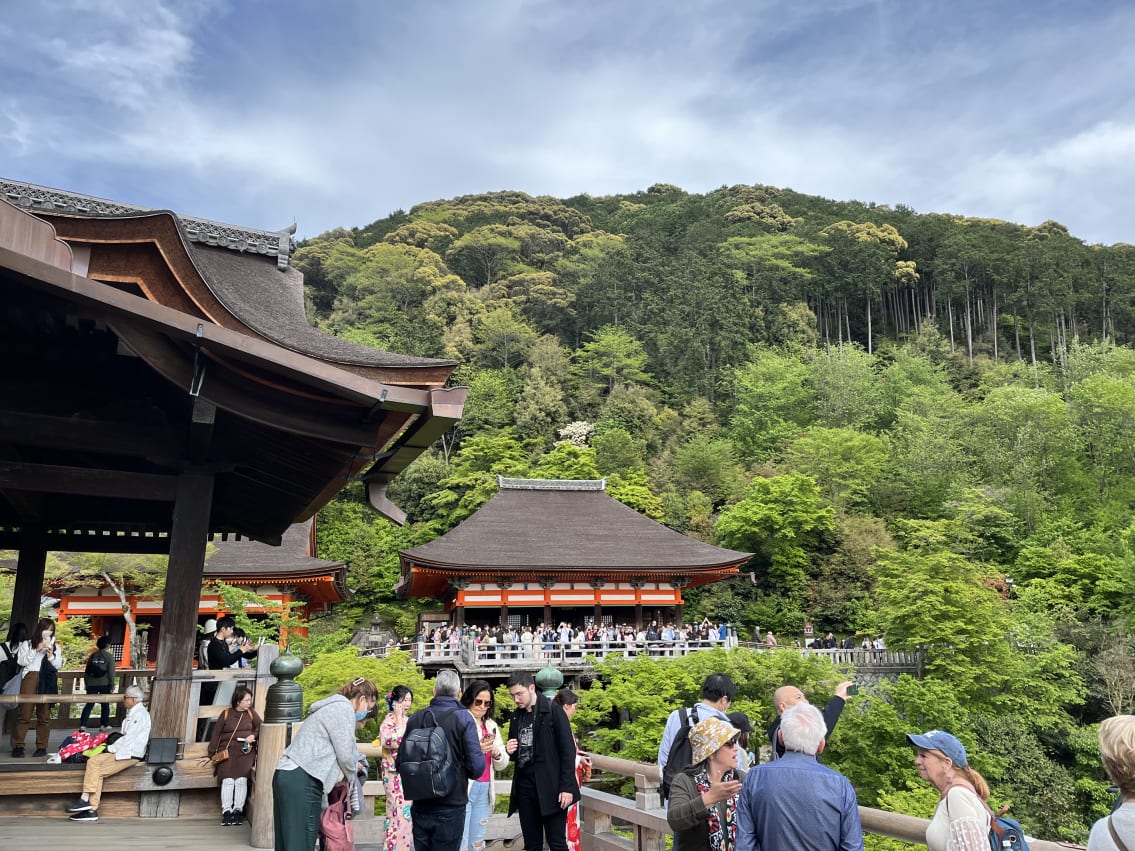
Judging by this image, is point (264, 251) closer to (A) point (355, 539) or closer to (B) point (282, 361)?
(B) point (282, 361)

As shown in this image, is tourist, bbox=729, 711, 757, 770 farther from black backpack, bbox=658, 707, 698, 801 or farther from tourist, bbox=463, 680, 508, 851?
tourist, bbox=463, 680, 508, 851

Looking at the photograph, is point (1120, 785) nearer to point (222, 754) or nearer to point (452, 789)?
point (452, 789)

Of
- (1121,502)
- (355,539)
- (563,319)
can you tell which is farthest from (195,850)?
(563,319)

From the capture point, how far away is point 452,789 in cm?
389

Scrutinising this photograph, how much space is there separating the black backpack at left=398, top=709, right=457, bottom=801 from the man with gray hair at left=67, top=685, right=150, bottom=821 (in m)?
2.55

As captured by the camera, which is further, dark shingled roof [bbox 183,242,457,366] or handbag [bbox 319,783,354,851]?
dark shingled roof [bbox 183,242,457,366]

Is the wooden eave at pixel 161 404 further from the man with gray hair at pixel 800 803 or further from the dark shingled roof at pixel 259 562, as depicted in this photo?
the dark shingled roof at pixel 259 562

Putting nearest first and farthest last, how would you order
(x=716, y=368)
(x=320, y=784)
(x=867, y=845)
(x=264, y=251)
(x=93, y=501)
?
(x=320, y=784)
(x=93, y=501)
(x=264, y=251)
(x=867, y=845)
(x=716, y=368)

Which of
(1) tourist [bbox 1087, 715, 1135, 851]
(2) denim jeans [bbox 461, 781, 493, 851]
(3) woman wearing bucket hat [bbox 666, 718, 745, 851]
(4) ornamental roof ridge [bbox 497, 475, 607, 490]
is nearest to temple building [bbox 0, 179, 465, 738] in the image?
(2) denim jeans [bbox 461, 781, 493, 851]

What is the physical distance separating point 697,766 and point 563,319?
172 ft

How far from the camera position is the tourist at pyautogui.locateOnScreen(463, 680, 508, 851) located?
4.60 m

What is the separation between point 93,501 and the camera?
8461 millimetres

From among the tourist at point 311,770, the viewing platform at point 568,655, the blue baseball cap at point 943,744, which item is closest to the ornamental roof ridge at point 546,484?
the viewing platform at point 568,655

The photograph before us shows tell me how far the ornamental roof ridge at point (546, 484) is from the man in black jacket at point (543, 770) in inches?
1032
